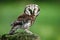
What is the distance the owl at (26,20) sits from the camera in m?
2.06

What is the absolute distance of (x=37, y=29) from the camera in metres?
2.16

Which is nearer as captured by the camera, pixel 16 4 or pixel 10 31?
pixel 10 31

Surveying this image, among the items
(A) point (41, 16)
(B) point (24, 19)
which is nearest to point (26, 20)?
(B) point (24, 19)

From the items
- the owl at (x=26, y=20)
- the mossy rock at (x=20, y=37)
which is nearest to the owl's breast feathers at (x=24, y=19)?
the owl at (x=26, y=20)

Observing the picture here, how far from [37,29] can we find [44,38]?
99 mm

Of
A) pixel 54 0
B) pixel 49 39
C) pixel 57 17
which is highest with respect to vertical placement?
pixel 54 0

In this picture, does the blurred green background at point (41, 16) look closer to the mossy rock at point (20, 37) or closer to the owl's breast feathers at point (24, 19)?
the owl's breast feathers at point (24, 19)

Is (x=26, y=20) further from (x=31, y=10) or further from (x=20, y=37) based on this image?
(x=20, y=37)

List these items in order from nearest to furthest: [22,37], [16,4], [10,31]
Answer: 1. [22,37]
2. [10,31]
3. [16,4]

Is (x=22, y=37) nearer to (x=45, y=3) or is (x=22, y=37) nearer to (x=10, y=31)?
(x=10, y=31)

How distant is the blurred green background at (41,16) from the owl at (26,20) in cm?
5

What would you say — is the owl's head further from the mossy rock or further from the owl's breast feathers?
the mossy rock

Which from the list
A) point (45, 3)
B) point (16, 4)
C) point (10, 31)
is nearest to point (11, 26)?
point (10, 31)

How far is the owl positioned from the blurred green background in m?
0.05
